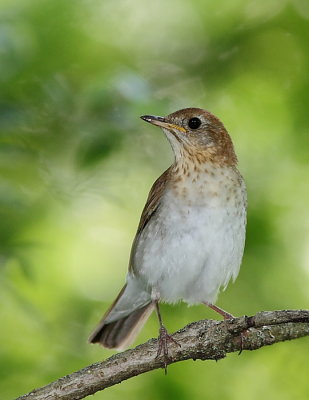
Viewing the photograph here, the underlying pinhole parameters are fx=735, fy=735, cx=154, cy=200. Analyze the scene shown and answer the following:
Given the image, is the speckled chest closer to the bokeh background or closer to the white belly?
the white belly

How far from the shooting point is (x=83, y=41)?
22.6 ft

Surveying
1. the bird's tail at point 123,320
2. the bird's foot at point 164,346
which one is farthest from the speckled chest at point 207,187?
the bird's foot at point 164,346

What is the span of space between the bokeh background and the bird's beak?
0.07m

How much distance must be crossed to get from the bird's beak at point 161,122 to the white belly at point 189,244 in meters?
0.59

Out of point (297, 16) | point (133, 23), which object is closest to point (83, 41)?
point (133, 23)

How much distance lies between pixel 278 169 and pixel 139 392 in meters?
2.61

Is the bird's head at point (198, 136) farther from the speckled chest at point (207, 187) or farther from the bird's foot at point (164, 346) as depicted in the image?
the bird's foot at point (164, 346)

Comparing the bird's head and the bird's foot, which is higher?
the bird's head

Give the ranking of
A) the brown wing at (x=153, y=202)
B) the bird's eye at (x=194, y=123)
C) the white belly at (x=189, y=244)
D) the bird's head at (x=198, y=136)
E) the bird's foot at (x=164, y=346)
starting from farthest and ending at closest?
the bird's eye at (x=194, y=123), the bird's head at (x=198, y=136), the brown wing at (x=153, y=202), the white belly at (x=189, y=244), the bird's foot at (x=164, y=346)

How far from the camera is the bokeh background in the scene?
5.72 meters

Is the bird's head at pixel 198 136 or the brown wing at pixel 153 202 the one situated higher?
the bird's head at pixel 198 136

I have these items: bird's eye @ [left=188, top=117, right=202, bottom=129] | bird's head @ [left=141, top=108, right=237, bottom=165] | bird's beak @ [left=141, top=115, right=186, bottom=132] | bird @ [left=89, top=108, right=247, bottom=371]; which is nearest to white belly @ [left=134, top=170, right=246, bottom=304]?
bird @ [left=89, top=108, right=247, bottom=371]

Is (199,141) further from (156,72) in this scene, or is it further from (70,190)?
(156,72)

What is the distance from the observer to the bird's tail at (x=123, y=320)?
6.38 m
